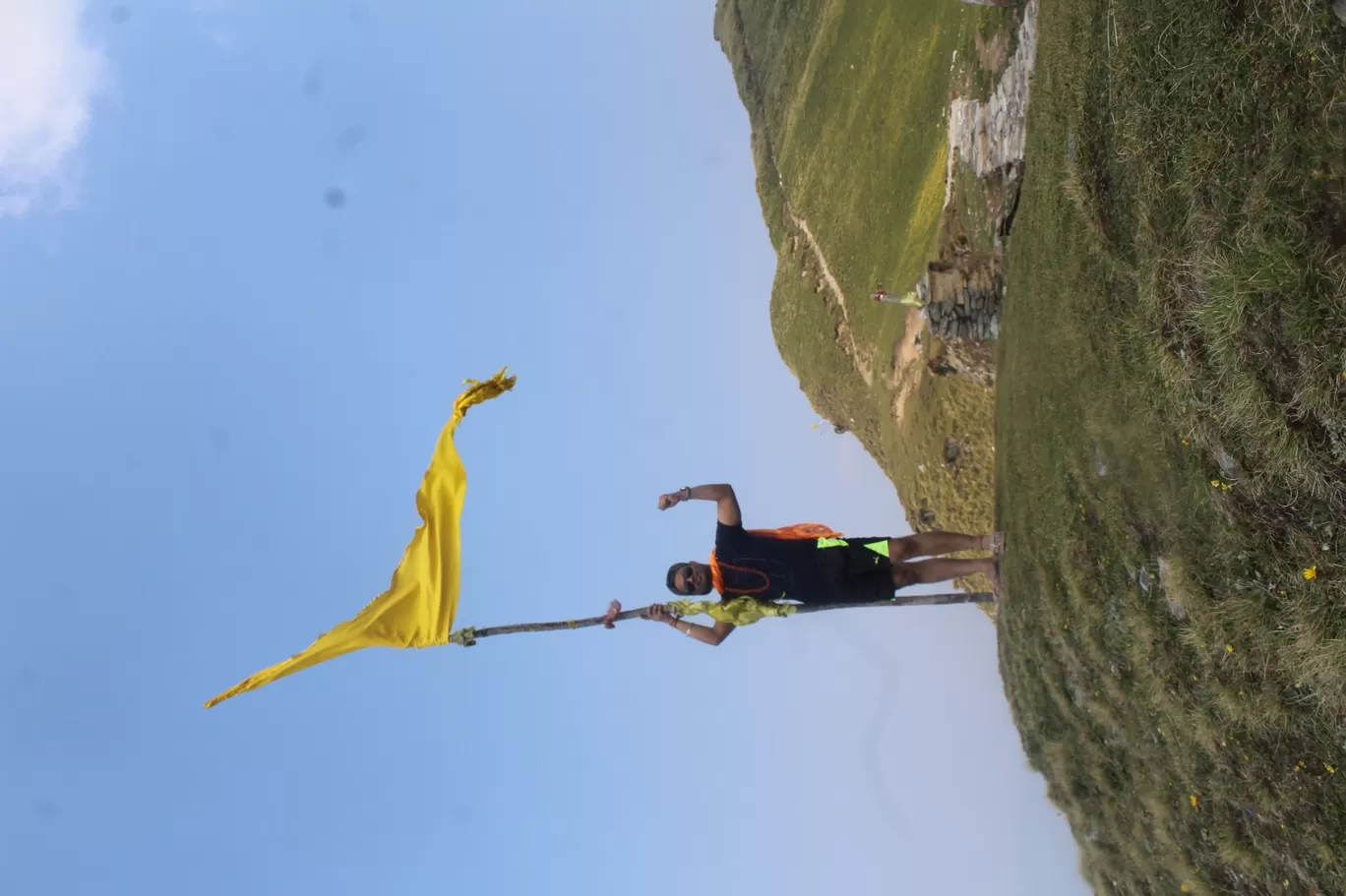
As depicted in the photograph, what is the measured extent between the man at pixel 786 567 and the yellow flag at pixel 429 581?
2.53 m

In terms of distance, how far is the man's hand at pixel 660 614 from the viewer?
9.22 m

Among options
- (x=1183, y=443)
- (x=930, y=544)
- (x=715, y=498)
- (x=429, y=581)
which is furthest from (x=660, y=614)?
(x=1183, y=443)

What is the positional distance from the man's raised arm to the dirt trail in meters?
12.5

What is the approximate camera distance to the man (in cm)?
922

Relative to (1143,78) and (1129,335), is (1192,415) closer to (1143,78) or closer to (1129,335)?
(1129,335)

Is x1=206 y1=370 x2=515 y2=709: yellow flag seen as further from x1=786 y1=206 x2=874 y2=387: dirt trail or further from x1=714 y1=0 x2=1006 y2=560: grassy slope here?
x1=786 y1=206 x2=874 y2=387: dirt trail

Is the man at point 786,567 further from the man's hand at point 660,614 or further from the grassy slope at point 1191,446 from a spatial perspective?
the grassy slope at point 1191,446

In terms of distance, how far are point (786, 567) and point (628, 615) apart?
1.91 metres

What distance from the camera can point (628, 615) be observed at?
9.34 meters

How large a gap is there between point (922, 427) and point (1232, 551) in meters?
11.6

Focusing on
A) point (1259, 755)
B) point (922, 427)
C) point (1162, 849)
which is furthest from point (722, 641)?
point (922, 427)

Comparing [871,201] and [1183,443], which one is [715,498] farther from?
[871,201]

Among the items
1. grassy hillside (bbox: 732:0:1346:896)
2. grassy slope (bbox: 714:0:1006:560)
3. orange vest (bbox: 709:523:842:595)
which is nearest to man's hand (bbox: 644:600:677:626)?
orange vest (bbox: 709:523:842:595)

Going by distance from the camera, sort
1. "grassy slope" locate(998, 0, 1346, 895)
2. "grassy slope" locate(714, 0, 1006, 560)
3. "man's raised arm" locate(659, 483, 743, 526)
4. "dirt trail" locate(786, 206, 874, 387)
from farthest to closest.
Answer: "dirt trail" locate(786, 206, 874, 387) → "grassy slope" locate(714, 0, 1006, 560) → "man's raised arm" locate(659, 483, 743, 526) → "grassy slope" locate(998, 0, 1346, 895)
